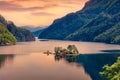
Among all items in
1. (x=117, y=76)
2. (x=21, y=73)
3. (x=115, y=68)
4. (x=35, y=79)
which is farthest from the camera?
(x=21, y=73)

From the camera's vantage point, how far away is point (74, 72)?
163 m

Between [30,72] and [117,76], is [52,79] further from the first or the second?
[117,76]

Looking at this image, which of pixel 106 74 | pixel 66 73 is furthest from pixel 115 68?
pixel 66 73

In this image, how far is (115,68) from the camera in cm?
6919

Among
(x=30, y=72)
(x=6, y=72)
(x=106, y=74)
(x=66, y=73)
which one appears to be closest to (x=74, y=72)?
(x=66, y=73)

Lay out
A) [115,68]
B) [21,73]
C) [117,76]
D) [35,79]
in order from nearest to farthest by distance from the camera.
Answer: [117,76]
[115,68]
[35,79]
[21,73]

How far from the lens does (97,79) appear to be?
454 feet

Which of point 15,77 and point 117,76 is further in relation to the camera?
point 15,77

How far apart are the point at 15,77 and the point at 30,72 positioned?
59.2ft

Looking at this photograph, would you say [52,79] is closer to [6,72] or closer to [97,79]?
[97,79]

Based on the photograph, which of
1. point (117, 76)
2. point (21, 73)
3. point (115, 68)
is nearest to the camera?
point (117, 76)

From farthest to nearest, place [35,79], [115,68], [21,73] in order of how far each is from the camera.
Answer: [21,73] → [35,79] → [115,68]

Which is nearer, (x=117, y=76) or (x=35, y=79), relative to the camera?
(x=117, y=76)

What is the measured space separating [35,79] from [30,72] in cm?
2293
